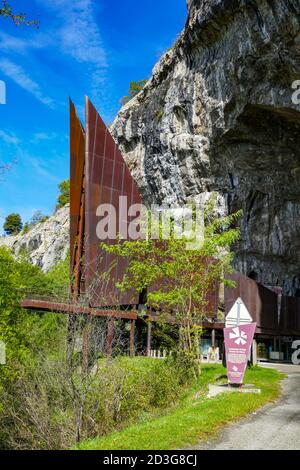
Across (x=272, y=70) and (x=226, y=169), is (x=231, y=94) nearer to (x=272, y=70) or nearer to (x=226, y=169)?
(x=272, y=70)

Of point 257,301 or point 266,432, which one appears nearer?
point 266,432

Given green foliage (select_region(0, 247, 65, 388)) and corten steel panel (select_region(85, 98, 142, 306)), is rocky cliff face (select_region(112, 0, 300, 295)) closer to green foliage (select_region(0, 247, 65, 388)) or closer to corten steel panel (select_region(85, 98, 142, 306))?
corten steel panel (select_region(85, 98, 142, 306))

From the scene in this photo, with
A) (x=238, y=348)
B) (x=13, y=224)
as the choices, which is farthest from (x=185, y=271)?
(x=13, y=224)

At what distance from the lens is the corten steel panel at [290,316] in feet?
136

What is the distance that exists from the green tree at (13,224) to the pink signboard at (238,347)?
108 meters

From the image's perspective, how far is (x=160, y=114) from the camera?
149 ft

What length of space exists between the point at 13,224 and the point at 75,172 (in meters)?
92.0

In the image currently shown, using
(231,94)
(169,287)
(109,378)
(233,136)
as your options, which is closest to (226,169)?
(233,136)

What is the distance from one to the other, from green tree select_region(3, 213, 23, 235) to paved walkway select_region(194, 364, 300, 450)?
11087 centimetres

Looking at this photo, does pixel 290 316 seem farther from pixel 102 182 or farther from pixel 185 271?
pixel 185 271

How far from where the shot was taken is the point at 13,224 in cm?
11812

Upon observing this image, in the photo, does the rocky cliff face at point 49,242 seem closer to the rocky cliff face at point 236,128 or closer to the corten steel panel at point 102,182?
the rocky cliff face at point 236,128
